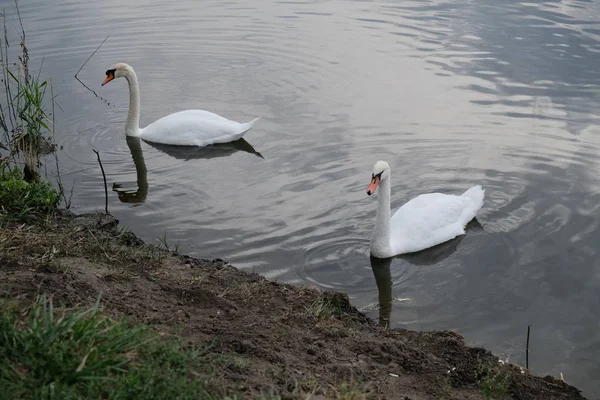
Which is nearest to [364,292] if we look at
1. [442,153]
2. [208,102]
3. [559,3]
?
[442,153]

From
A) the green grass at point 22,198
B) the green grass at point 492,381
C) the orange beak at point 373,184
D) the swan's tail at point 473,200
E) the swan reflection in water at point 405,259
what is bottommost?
the swan reflection in water at point 405,259

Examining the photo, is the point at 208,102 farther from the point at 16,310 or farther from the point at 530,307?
the point at 16,310

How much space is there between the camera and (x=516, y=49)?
14.5 metres

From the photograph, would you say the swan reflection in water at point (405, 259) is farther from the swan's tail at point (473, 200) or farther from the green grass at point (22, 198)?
the green grass at point (22, 198)

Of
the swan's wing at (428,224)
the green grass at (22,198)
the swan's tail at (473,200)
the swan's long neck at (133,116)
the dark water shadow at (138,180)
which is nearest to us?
the green grass at (22,198)

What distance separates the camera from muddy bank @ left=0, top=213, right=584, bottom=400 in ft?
14.5

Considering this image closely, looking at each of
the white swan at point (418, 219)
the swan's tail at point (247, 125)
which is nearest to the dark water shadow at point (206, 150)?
the swan's tail at point (247, 125)

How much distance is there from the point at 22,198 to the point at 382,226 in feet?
11.1

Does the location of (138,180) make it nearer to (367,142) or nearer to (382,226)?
(367,142)

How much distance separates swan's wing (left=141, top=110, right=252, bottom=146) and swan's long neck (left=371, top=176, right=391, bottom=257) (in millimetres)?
3342

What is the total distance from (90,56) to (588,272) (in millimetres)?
9270

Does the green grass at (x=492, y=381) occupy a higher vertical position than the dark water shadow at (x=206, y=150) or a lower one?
higher

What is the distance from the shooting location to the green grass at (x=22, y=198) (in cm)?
696

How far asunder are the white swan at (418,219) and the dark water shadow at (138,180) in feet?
9.31
